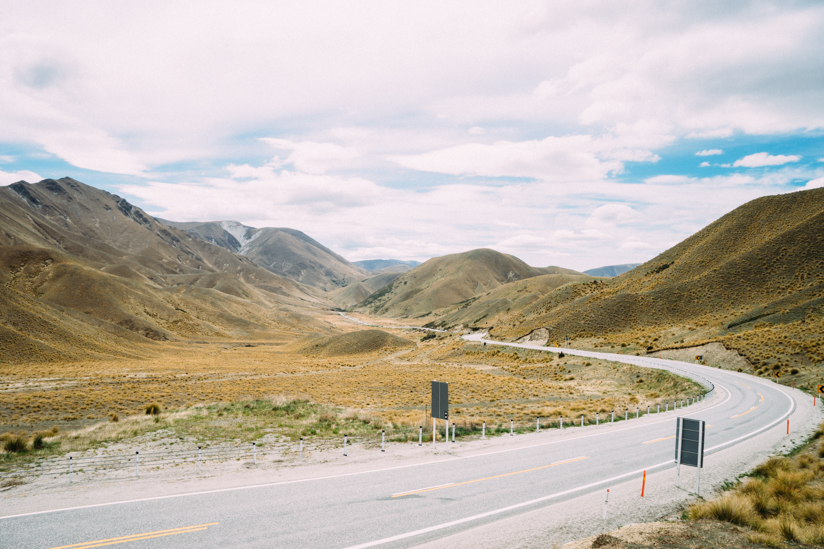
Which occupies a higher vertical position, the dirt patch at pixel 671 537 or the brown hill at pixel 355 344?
the dirt patch at pixel 671 537

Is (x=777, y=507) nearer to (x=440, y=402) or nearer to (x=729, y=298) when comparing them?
(x=440, y=402)

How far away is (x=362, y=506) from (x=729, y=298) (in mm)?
85566

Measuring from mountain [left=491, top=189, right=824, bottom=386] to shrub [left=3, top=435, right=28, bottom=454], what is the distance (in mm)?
57199

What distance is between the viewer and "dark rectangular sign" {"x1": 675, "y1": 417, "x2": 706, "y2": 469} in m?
11.8

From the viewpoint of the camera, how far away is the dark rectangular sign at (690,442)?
1175 cm

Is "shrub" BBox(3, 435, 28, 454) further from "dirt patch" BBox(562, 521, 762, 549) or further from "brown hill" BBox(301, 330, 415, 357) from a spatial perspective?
"brown hill" BBox(301, 330, 415, 357)

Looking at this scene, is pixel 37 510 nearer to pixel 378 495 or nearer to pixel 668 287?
pixel 378 495

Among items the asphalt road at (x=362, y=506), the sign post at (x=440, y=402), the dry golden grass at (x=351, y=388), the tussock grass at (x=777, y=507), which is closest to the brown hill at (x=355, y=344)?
the dry golden grass at (x=351, y=388)

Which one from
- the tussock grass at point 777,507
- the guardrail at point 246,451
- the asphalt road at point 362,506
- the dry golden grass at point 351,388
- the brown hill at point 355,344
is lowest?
the brown hill at point 355,344

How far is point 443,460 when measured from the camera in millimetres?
16188

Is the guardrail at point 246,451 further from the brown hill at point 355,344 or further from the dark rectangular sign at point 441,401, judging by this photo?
the brown hill at point 355,344

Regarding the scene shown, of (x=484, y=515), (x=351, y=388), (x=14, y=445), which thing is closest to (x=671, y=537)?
(x=484, y=515)

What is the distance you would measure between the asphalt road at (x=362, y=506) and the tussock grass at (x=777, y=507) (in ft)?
10.4

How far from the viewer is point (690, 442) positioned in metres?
12.1
